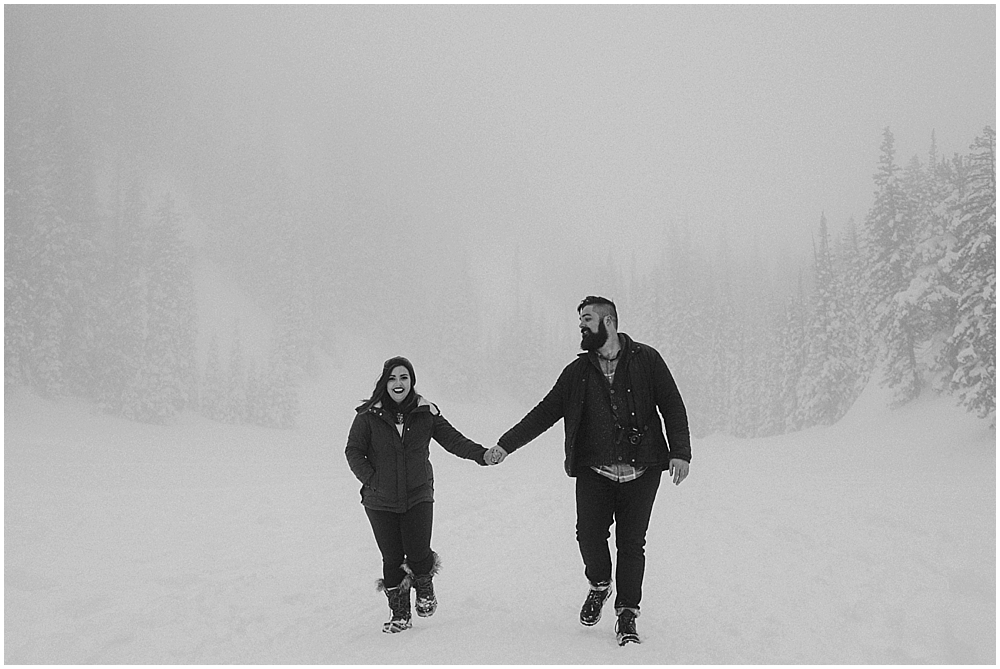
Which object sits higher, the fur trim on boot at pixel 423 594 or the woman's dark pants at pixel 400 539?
the woman's dark pants at pixel 400 539

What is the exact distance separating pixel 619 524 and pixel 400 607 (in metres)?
2.08

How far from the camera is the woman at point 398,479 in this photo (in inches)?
225

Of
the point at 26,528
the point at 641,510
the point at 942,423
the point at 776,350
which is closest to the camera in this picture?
the point at 641,510

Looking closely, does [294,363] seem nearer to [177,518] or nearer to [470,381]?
[470,381]

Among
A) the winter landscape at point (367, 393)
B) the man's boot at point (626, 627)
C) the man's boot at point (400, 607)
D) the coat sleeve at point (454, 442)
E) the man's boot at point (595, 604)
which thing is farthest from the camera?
the winter landscape at point (367, 393)

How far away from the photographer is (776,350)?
56375 millimetres

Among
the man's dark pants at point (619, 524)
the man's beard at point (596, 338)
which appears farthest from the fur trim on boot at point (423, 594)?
the man's beard at point (596, 338)

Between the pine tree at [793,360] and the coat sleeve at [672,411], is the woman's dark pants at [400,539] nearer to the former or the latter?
the coat sleeve at [672,411]

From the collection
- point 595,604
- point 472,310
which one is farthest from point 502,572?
point 472,310

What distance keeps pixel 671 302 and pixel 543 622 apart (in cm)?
6298

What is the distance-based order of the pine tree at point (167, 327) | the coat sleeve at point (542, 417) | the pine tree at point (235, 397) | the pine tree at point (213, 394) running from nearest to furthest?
the coat sleeve at point (542, 417) → the pine tree at point (167, 327) → the pine tree at point (213, 394) → the pine tree at point (235, 397)

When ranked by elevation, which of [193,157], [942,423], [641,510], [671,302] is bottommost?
[942,423]

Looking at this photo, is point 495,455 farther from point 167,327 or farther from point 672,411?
point 167,327

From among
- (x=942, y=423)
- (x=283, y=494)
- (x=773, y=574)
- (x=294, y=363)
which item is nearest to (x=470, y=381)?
(x=294, y=363)
